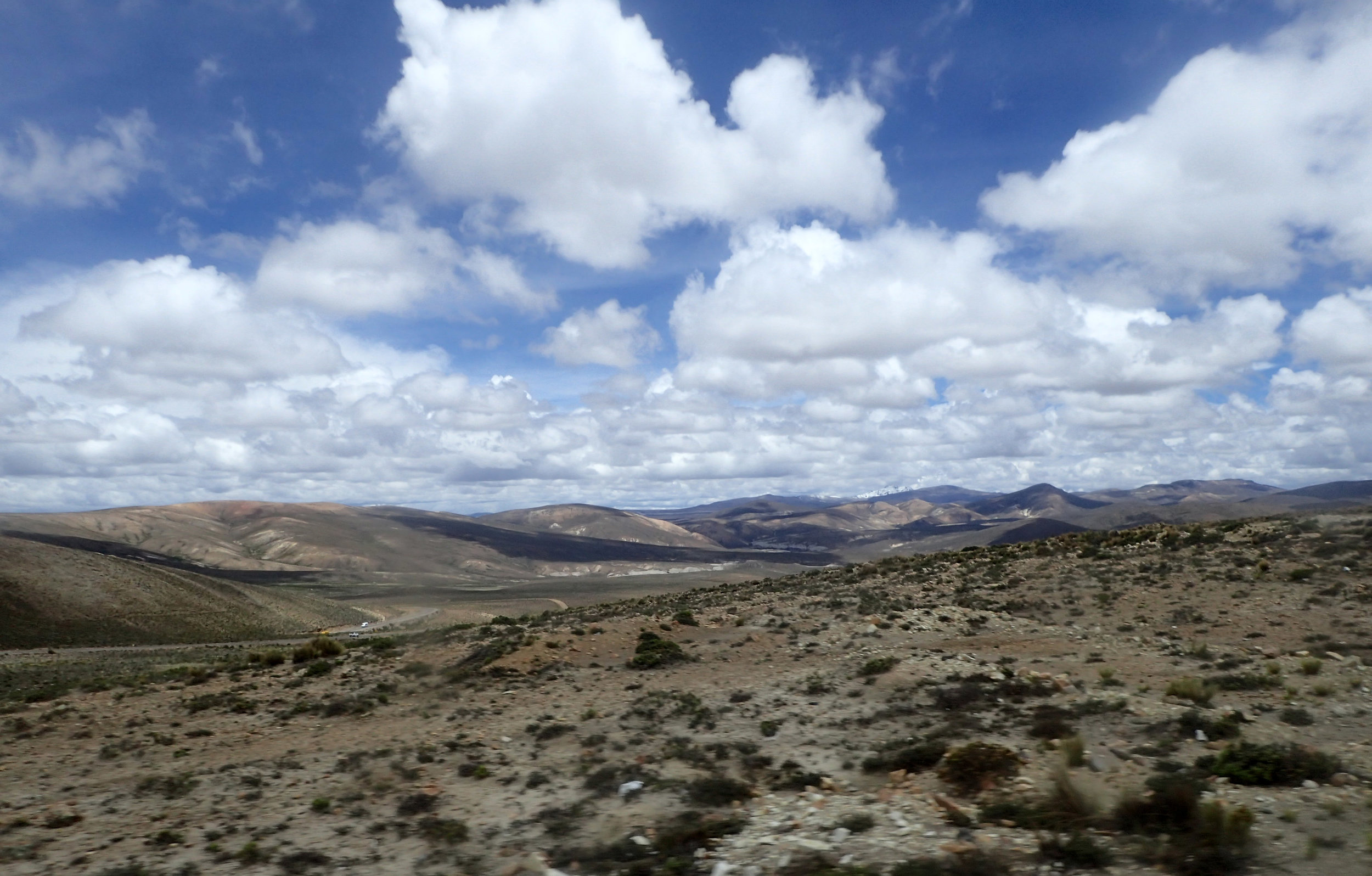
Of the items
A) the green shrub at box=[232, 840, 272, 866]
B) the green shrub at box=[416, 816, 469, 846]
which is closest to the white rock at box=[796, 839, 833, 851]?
the green shrub at box=[416, 816, 469, 846]

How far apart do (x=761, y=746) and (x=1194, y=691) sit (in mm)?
8873

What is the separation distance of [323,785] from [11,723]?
11.1 meters

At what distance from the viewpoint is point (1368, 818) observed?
8742 mm

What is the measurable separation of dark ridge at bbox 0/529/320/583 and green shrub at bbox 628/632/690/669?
154 metres

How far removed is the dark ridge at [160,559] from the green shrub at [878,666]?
529 feet

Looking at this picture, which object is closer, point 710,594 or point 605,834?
point 605,834

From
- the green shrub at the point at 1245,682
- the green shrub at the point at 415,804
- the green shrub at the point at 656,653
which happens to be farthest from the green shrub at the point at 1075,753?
the green shrub at the point at 656,653

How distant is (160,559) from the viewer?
18138cm

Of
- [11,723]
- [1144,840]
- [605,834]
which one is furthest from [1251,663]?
[11,723]

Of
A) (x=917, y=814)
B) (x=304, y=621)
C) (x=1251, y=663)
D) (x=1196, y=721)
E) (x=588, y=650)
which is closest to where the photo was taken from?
(x=917, y=814)

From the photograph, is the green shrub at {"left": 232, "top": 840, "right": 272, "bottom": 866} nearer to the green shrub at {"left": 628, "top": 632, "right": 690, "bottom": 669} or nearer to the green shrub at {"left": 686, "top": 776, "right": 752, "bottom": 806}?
the green shrub at {"left": 686, "top": 776, "right": 752, "bottom": 806}

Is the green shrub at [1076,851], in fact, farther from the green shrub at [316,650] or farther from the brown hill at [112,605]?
the brown hill at [112,605]

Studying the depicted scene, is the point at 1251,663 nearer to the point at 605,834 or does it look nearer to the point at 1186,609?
the point at 1186,609

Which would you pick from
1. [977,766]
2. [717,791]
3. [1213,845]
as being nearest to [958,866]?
[1213,845]
